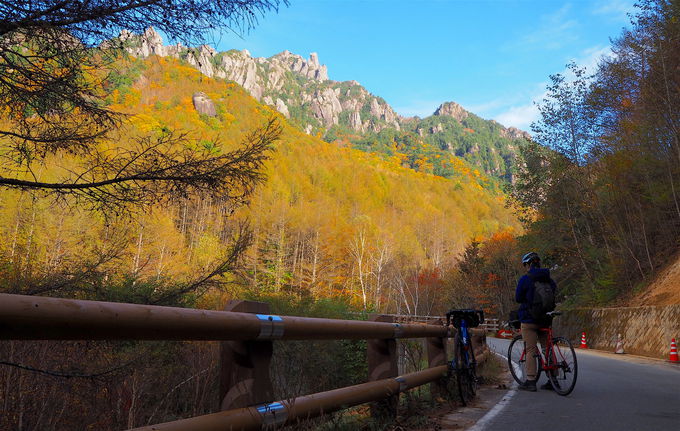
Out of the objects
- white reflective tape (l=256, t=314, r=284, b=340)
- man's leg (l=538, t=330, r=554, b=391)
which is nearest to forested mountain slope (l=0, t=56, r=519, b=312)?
white reflective tape (l=256, t=314, r=284, b=340)

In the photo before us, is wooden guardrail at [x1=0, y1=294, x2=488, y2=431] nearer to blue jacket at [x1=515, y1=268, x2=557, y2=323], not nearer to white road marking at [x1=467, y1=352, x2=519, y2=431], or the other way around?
white road marking at [x1=467, y1=352, x2=519, y2=431]

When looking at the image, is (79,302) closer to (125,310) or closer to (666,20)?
(125,310)

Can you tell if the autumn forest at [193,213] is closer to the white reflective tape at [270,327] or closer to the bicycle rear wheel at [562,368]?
the white reflective tape at [270,327]

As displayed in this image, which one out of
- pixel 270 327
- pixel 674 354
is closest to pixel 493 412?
pixel 270 327

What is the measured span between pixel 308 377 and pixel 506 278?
141 ft

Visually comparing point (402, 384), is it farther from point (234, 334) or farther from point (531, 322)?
point (531, 322)

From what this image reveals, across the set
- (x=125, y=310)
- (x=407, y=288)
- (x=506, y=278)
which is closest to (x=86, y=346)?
(x=125, y=310)

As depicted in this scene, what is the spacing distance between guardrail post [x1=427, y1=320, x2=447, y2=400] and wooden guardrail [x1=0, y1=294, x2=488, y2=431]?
1.92 metres

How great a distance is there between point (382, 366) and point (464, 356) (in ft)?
7.51

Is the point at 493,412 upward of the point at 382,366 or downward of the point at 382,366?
downward

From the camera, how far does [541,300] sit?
7.53m

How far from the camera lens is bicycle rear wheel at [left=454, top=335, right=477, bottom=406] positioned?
636 cm

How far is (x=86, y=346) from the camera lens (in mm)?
5562

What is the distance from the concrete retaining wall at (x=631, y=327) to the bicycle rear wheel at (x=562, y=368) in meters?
11.9
